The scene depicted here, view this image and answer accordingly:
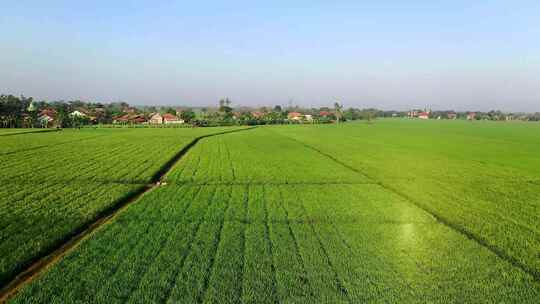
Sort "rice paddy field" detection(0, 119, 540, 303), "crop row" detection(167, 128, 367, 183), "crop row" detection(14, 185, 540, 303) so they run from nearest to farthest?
"crop row" detection(14, 185, 540, 303), "rice paddy field" detection(0, 119, 540, 303), "crop row" detection(167, 128, 367, 183)

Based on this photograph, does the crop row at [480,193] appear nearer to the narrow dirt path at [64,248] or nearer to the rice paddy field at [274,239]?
the rice paddy field at [274,239]

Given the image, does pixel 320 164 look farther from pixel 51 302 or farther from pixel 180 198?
pixel 51 302

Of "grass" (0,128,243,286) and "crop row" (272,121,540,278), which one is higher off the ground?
"grass" (0,128,243,286)

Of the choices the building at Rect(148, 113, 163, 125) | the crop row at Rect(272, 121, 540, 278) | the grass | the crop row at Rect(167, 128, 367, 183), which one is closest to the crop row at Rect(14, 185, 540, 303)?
the crop row at Rect(272, 121, 540, 278)

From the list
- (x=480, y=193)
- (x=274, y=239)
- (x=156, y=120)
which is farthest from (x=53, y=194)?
(x=156, y=120)

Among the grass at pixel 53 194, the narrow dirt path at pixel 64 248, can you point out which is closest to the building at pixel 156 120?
the grass at pixel 53 194

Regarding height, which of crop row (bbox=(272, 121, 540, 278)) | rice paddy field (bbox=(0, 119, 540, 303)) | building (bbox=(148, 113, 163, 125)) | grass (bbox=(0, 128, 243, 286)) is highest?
building (bbox=(148, 113, 163, 125))

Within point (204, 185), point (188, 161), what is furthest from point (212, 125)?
point (204, 185)

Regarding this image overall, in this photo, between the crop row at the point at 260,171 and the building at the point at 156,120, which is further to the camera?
the building at the point at 156,120

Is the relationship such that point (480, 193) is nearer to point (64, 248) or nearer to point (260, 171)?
point (260, 171)

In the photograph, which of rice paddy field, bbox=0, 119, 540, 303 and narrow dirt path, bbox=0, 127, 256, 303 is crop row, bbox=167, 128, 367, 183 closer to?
rice paddy field, bbox=0, 119, 540, 303

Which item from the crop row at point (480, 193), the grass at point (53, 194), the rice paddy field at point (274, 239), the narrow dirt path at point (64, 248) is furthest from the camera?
the crop row at point (480, 193)

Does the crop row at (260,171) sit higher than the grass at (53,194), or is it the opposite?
the grass at (53,194)
